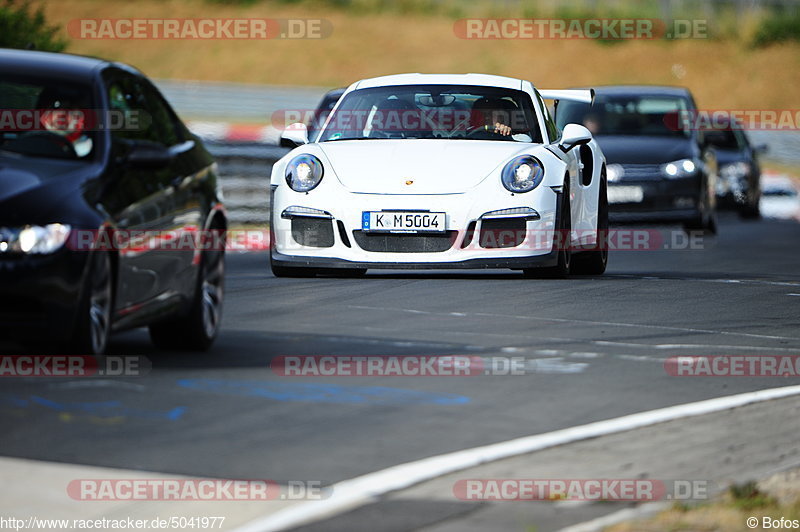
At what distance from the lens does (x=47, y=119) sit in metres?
9.04

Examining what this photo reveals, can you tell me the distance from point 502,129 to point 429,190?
1255mm

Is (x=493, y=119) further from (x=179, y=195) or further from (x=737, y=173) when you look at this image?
(x=737, y=173)

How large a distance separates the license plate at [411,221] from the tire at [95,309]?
15.6 ft

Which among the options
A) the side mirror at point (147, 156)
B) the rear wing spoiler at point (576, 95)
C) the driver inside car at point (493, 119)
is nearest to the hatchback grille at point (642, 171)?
the rear wing spoiler at point (576, 95)

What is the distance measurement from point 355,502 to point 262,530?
0.49 m

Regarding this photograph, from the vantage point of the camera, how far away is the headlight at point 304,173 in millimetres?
13156

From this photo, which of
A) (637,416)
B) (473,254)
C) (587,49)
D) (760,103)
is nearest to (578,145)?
(473,254)

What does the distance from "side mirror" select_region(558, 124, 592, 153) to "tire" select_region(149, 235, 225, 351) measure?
447cm

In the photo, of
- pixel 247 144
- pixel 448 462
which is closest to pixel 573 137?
pixel 448 462

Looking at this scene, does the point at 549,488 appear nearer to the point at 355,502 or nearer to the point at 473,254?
the point at 355,502

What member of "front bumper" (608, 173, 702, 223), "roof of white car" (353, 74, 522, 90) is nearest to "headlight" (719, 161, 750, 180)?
"front bumper" (608, 173, 702, 223)

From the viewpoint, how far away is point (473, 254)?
1295 cm

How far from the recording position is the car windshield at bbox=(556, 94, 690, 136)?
22.3 metres

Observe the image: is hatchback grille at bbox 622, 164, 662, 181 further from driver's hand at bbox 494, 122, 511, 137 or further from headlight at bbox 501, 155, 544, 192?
headlight at bbox 501, 155, 544, 192
